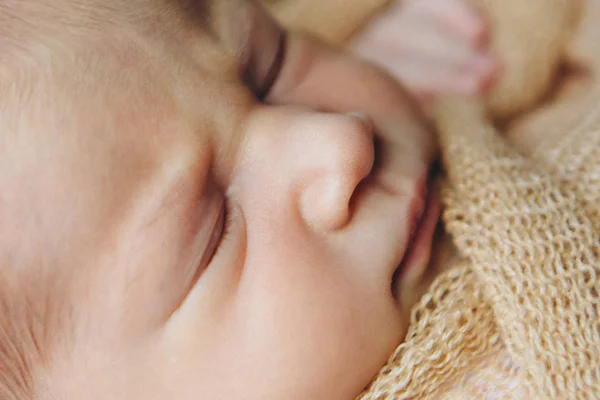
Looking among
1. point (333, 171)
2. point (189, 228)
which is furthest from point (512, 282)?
point (189, 228)

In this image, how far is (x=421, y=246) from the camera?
77 centimetres

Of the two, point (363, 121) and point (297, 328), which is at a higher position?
point (363, 121)

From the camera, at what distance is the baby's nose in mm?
675

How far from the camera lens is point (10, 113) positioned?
1.89 ft

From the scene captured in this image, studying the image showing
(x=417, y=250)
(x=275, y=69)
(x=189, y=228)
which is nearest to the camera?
(x=189, y=228)

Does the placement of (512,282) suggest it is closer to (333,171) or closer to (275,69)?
(333,171)

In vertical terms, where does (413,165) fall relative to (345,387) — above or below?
above

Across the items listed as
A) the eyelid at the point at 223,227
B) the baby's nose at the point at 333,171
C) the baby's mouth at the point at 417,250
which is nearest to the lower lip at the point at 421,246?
the baby's mouth at the point at 417,250

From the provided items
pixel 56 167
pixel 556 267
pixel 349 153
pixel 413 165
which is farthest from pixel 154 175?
pixel 556 267

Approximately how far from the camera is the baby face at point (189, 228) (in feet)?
1.95

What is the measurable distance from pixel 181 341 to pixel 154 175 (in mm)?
169

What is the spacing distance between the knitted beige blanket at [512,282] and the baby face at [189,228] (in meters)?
0.05

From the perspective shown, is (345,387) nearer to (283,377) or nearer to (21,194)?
(283,377)

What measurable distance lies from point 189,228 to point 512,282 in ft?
1.14
